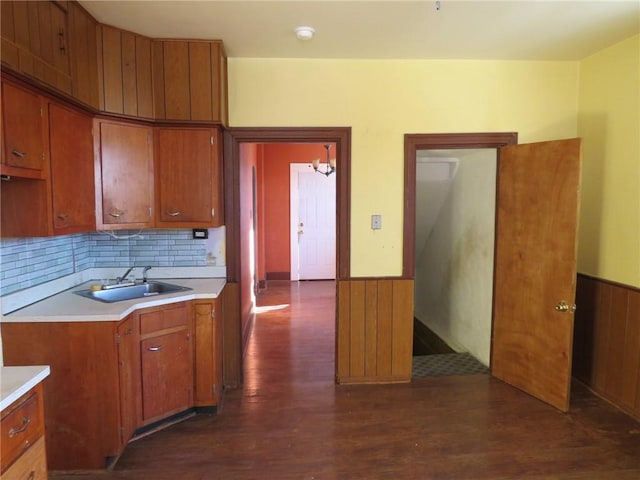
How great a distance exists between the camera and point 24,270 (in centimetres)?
228

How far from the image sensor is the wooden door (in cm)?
270

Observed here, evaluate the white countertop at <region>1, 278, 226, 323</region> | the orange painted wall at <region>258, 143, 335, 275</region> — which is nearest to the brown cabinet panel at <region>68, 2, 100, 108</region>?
the white countertop at <region>1, 278, 226, 323</region>

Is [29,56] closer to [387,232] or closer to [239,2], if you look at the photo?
[239,2]

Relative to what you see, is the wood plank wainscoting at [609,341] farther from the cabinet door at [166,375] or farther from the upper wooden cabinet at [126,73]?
the upper wooden cabinet at [126,73]

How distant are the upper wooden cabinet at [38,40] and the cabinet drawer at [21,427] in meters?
1.33

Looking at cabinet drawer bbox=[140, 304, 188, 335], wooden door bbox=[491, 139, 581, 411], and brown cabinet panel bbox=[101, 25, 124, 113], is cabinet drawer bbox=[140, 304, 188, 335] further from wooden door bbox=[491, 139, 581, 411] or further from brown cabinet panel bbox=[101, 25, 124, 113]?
wooden door bbox=[491, 139, 581, 411]

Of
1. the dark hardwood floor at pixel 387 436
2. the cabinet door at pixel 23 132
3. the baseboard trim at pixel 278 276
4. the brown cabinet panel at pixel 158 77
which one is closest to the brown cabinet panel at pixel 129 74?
the brown cabinet panel at pixel 158 77

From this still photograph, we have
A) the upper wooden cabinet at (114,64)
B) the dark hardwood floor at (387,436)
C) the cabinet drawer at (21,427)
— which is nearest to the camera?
the cabinet drawer at (21,427)

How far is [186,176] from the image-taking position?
2775 millimetres

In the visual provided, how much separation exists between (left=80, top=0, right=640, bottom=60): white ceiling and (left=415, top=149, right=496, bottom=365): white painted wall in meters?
0.90

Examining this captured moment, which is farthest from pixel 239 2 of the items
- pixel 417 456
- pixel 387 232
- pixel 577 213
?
pixel 417 456

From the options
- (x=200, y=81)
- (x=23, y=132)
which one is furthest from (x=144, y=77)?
(x=23, y=132)

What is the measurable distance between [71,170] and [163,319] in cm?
99

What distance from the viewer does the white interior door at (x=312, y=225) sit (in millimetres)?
7145
